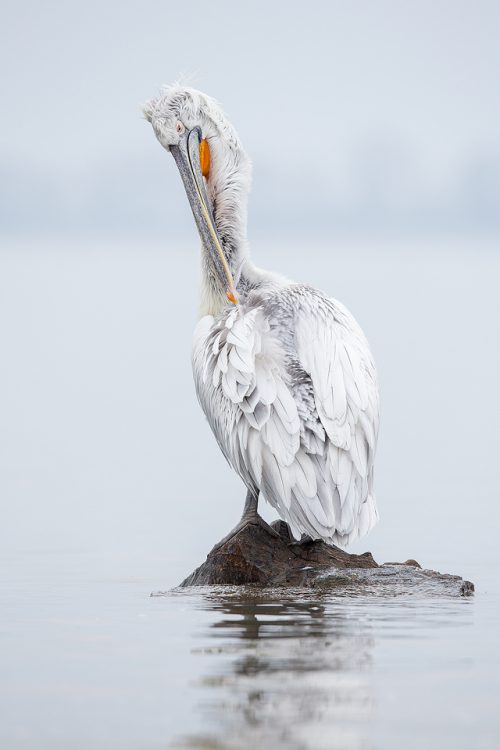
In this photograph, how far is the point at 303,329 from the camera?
262 inches

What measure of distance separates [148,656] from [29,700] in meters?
0.70

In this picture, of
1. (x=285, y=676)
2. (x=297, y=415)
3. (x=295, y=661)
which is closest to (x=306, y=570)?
(x=297, y=415)

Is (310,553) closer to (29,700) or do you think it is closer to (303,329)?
(303,329)

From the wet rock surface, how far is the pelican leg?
39 mm

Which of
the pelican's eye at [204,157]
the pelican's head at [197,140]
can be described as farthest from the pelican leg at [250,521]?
the pelican's eye at [204,157]

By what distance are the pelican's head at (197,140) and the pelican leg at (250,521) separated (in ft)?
5.77

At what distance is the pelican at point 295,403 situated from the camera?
6.18m

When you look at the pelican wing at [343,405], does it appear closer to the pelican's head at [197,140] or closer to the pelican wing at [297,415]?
the pelican wing at [297,415]

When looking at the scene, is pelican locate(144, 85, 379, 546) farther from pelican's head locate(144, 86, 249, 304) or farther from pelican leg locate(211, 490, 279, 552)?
pelican's head locate(144, 86, 249, 304)

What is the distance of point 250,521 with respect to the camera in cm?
656

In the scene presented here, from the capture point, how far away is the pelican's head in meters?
7.84

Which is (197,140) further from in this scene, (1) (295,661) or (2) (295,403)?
(1) (295,661)

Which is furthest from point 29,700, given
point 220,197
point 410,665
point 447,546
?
point 447,546

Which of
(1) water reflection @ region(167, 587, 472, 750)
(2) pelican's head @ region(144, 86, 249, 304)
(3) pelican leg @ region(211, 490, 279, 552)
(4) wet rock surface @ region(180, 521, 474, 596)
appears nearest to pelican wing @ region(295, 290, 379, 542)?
(4) wet rock surface @ region(180, 521, 474, 596)
